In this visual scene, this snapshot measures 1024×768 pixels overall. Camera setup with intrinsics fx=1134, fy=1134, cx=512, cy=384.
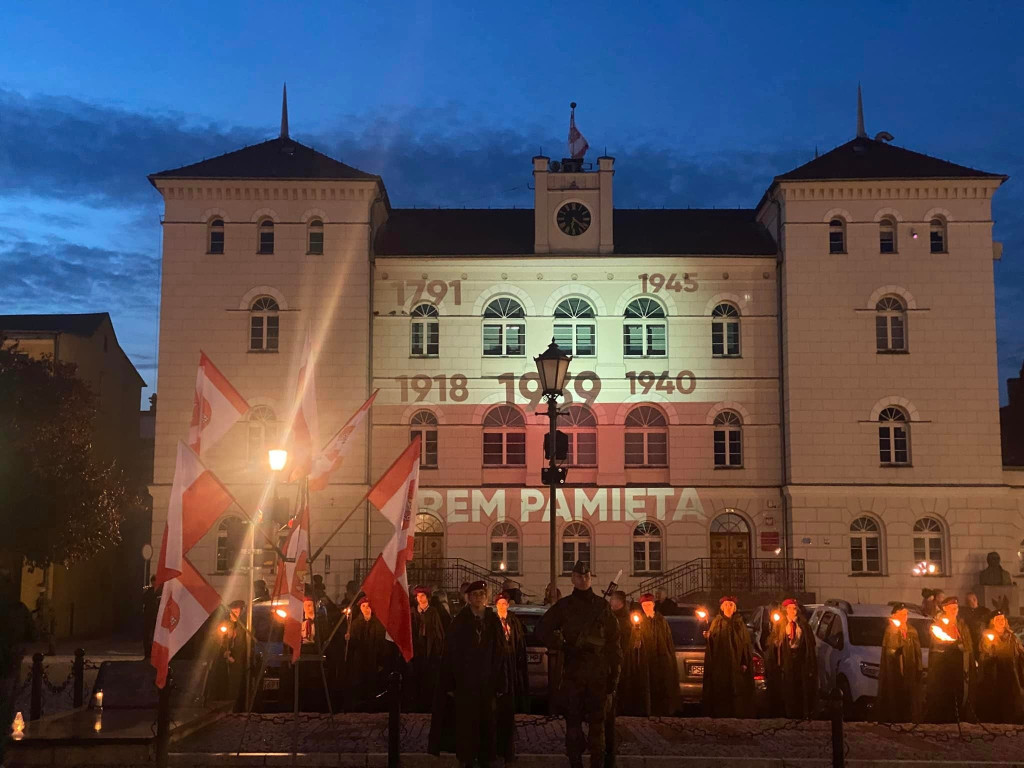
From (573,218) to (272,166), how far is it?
30.3 ft

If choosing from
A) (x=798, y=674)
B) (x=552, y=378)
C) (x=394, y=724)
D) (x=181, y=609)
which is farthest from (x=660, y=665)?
(x=181, y=609)

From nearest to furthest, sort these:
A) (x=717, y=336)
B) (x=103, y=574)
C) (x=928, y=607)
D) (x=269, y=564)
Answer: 1. (x=928, y=607)
2. (x=269, y=564)
3. (x=717, y=336)
4. (x=103, y=574)

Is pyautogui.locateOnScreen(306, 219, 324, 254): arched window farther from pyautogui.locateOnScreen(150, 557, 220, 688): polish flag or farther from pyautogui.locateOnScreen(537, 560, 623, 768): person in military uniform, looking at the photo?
pyautogui.locateOnScreen(537, 560, 623, 768): person in military uniform

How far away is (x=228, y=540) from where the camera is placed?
32781 millimetres

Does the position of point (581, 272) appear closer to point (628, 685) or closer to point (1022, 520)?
point (1022, 520)

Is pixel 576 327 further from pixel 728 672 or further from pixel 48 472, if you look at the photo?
pixel 728 672

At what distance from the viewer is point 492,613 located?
454 inches

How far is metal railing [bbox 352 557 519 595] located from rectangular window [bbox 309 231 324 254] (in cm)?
934

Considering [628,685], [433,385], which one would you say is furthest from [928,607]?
[433,385]

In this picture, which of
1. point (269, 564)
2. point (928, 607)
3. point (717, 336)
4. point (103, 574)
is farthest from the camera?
point (103, 574)

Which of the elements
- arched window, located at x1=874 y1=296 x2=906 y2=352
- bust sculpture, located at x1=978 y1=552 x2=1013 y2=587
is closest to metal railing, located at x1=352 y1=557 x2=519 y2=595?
arched window, located at x1=874 y1=296 x2=906 y2=352

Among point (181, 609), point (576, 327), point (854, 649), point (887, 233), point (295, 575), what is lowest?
point (854, 649)

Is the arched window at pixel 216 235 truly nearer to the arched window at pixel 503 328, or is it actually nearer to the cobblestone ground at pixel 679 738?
the arched window at pixel 503 328

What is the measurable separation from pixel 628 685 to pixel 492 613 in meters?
4.28
